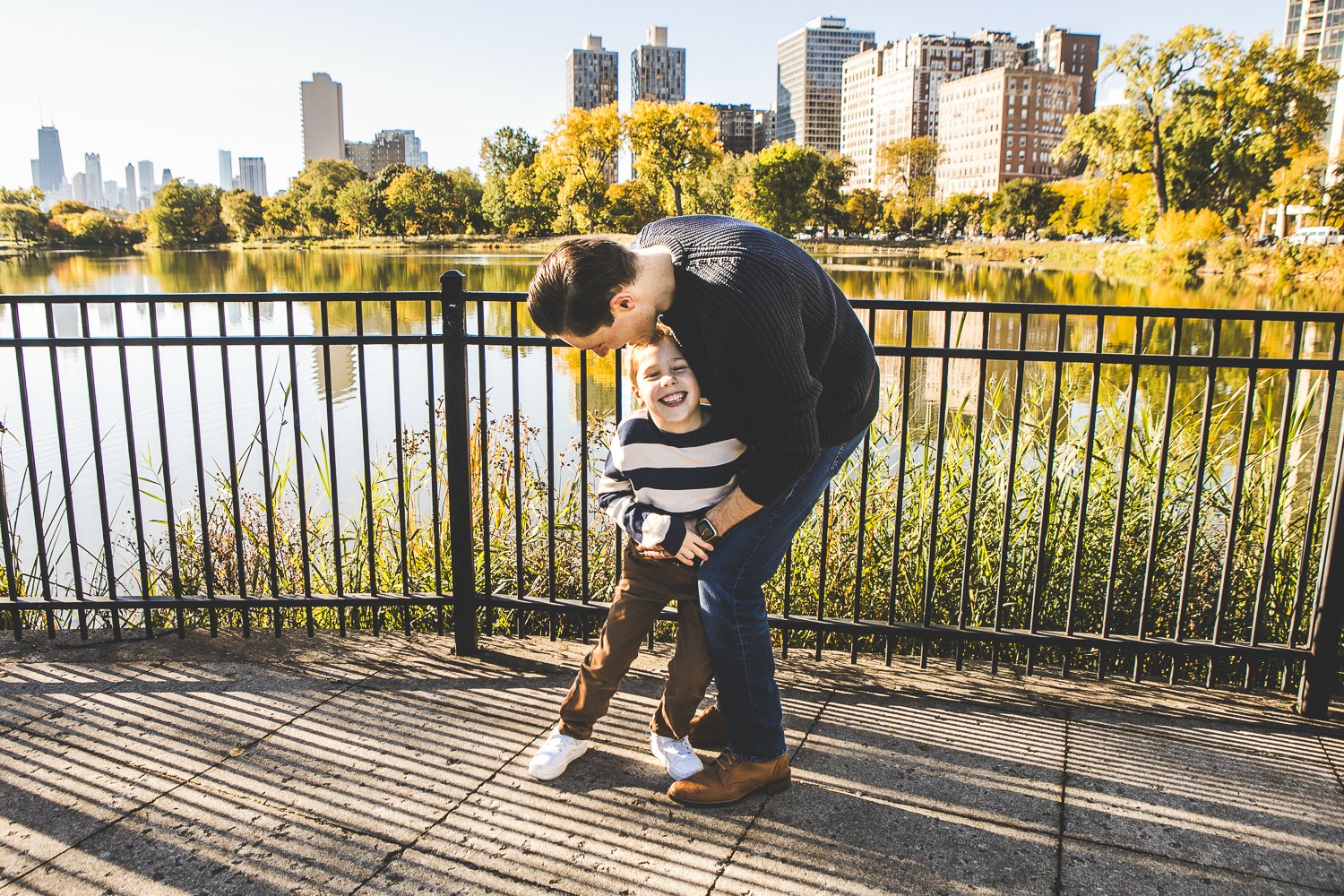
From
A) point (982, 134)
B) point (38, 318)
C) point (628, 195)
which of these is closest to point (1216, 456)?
point (38, 318)

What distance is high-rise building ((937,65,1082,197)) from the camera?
136 m

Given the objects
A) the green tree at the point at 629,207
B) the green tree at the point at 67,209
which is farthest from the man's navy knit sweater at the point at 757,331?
the green tree at the point at 67,209

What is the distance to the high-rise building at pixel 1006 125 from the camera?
136000 mm

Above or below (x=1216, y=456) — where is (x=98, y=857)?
below

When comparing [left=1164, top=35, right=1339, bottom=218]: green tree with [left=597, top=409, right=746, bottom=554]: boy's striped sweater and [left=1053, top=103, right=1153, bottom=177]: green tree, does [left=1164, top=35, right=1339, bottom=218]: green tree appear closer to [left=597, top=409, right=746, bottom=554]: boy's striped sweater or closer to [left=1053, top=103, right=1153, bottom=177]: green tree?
[left=1053, top=103, right=1153, bottom=177]: green tree

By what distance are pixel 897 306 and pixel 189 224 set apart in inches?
2613

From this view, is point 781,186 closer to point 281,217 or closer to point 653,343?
point 281,217

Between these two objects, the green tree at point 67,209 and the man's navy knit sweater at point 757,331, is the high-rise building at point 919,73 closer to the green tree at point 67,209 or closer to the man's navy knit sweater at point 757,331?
the green tree at point 67,209

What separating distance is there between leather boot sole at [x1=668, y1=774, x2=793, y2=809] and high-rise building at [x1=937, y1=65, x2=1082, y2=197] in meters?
141

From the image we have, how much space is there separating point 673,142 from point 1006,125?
95.7 metres

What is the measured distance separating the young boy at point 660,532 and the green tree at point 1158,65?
1790 inches

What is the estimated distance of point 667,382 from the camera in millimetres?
2221

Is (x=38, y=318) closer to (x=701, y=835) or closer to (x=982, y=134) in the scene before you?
(x=701, y=835)

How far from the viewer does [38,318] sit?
21.9 meters
